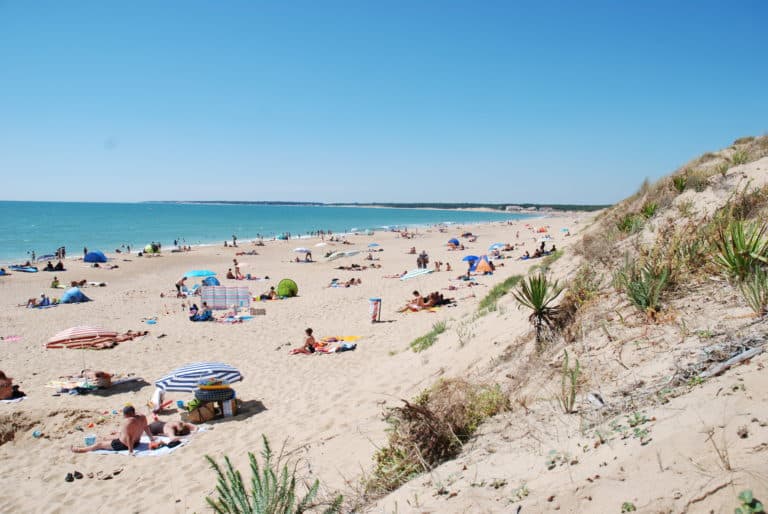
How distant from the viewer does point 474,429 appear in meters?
3.96

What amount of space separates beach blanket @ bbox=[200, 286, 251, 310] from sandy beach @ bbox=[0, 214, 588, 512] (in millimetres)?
988

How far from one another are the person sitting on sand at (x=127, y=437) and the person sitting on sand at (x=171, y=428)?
0.68 ft

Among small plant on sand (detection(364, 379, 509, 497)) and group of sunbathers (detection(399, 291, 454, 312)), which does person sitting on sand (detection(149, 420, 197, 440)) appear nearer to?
small plant on sand (detection(364, 379, 509, 497))

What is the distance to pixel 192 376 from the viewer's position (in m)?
7.98

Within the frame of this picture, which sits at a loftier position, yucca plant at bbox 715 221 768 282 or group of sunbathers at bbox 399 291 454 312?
yucca plant at bbox 715 221 768 282

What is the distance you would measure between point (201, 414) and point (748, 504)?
7.36m

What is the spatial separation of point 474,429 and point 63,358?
461 inches

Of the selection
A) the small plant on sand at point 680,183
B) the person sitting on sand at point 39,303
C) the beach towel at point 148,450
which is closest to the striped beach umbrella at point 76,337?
the beach towel at point 148,450

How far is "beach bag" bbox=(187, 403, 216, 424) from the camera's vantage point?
7.38 m

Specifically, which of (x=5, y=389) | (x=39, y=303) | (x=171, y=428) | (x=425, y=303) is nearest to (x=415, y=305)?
(x=425, y=303)

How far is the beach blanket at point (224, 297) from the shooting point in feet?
55.0

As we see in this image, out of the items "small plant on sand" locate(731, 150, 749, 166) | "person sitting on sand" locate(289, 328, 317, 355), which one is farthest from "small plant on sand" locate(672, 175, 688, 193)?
"person sitting on sand" locate(289, 328, 317, 355)

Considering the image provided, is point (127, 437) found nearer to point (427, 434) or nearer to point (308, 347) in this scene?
point (308, 347)

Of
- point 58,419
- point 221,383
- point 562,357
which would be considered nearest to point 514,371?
point 562,357
